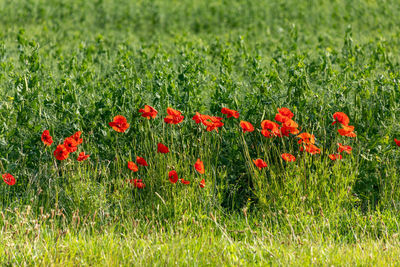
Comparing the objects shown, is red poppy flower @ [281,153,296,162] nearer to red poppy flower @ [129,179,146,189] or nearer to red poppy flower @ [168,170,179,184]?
red poppy flower @ [168,170,179,184]

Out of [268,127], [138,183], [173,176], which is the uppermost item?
[268,127]

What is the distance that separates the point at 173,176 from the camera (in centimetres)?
395

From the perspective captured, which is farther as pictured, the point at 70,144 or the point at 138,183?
the point at 138,183

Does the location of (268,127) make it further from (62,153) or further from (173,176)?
(62,153)

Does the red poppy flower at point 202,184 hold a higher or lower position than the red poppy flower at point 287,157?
lower

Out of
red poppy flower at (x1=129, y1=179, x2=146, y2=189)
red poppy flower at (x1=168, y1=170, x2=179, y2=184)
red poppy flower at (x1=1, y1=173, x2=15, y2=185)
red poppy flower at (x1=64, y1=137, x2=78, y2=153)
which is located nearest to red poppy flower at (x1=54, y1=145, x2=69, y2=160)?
red poppy flower at (x1=64, y1=137, x2=78, y2=153)

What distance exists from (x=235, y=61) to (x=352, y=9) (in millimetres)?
6991

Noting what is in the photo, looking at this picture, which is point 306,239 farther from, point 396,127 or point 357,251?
point 396,127

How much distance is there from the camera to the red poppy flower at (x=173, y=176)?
3.92 meters

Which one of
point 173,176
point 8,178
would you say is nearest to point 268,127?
point 173,176

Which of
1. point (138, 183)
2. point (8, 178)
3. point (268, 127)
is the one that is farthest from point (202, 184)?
point (8, 178)

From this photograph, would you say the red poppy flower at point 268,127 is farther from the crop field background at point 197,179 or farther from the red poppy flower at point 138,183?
the red poppy flower at point 138,183

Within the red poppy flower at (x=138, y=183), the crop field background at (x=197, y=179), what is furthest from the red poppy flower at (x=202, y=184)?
the red poppy flower at (x=138, y=183)

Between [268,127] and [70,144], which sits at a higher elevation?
[268,127]
